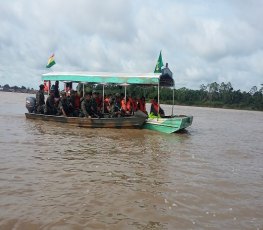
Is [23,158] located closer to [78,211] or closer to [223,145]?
[78,211]

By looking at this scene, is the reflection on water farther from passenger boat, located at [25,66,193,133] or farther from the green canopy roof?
the green canopy roof

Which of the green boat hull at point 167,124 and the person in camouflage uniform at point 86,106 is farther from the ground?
the person in camouflage uniform at point 86,106

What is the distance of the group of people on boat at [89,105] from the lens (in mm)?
13961

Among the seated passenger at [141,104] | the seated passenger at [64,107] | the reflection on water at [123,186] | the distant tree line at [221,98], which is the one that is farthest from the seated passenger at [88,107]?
the distant tree line at [221,98]

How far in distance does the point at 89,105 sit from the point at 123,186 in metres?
8.46

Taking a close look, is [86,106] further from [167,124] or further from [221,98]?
[221,98]

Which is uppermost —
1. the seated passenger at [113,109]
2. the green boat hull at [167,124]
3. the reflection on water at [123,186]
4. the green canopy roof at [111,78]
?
the green canopy roof at [111,78]

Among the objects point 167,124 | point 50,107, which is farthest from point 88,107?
point 167,124

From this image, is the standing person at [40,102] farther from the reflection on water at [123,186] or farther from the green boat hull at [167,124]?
the reflection on water at [123,186]

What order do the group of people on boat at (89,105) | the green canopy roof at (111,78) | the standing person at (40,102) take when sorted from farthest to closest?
1. the standing person at (40,102)
2. the group of people on boat at (89,105)
3. the green canopy roof at (111,78)

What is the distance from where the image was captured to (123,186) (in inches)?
229

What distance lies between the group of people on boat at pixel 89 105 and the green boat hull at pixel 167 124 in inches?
20.9

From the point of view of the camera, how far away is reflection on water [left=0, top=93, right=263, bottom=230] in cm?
436

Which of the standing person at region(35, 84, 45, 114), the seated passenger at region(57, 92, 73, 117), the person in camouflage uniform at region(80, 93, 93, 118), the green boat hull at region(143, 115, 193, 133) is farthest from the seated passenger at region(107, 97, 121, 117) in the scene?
the standing person at region(35, 84, 45, 114)
